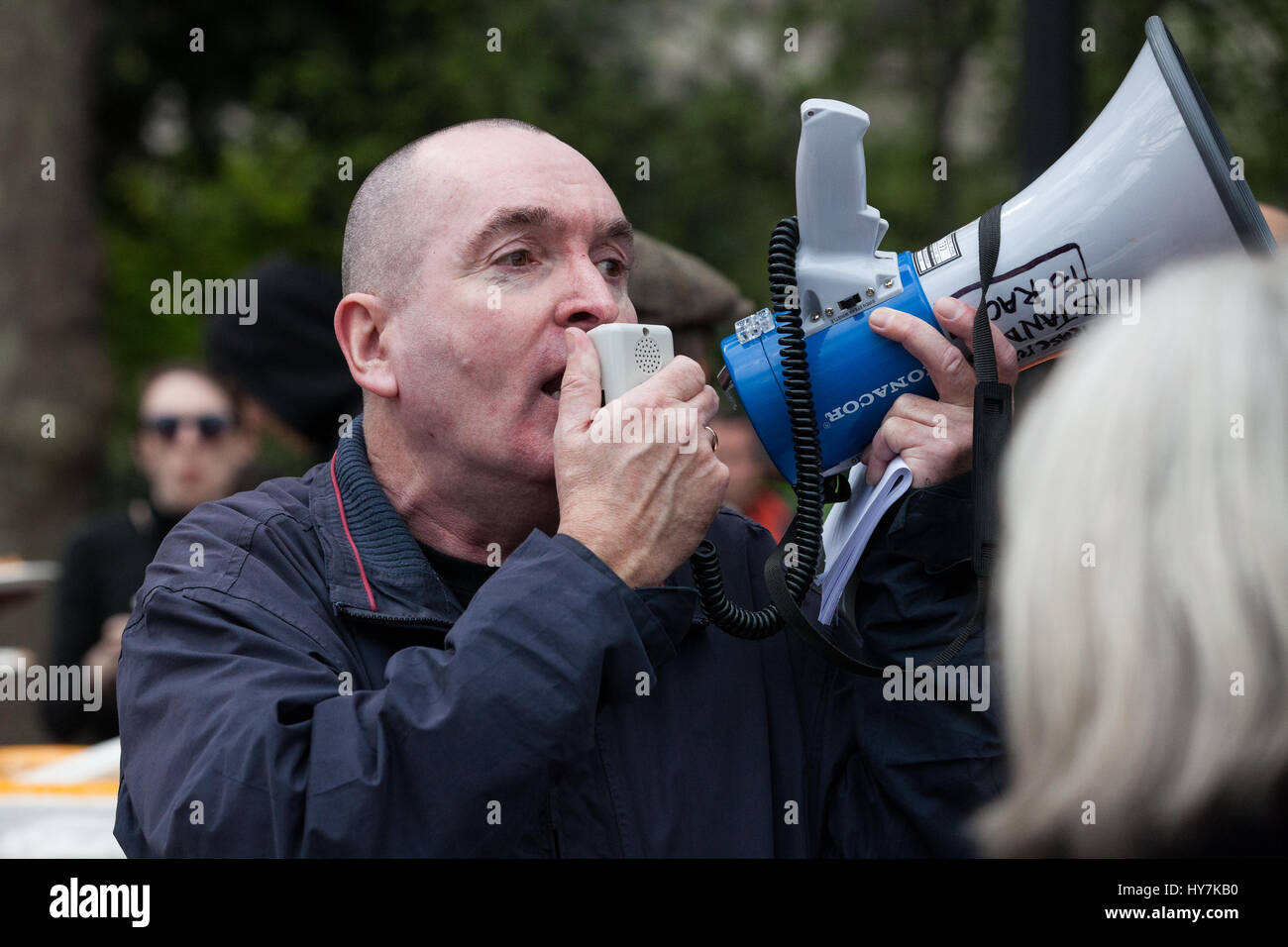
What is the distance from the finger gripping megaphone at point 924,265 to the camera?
6.00 ft

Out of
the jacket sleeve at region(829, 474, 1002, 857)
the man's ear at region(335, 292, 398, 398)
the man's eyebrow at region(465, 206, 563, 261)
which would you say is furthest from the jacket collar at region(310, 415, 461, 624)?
the jacket sleeve at region(829, 474, 1002, 857)

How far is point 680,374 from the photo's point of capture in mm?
1842

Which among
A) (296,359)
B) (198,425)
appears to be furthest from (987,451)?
(198,425)

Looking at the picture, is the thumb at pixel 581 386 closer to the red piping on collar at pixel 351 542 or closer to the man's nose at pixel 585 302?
the man's nose at pixel 585 302

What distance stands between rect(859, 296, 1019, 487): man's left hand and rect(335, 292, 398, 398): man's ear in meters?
0.75

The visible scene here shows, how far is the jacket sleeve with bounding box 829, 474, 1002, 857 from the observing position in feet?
6.31

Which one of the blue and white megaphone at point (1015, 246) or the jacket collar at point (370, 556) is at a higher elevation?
the blue and white megaphone at point (1015, 246)

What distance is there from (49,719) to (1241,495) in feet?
13.5

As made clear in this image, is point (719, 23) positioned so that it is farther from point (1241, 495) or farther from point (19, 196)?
point (1241, 495)

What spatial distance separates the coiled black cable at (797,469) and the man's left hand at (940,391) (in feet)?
0.38

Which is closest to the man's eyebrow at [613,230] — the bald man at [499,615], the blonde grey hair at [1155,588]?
the bald man at [499,615]

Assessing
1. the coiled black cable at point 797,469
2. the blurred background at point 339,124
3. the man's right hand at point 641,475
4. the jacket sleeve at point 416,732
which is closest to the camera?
the jacket sleeve at point 416,732

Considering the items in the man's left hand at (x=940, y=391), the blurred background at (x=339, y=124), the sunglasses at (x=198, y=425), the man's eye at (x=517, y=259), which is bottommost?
the man's left hand at (x=940, y=391)

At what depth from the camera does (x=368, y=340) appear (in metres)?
2.17
